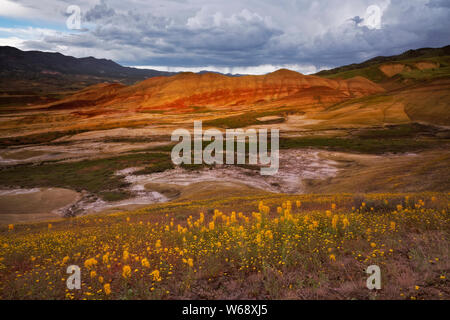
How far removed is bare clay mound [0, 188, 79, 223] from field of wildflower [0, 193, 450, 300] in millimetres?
18960

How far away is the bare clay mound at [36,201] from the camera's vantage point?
25.3m

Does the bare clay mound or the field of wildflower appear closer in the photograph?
the field of wildflower

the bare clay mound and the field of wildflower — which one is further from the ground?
the field of wildflower

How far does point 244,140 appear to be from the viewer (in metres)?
59.5

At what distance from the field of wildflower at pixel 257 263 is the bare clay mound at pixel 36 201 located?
19.0 m

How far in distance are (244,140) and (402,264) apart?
5418 centimetres

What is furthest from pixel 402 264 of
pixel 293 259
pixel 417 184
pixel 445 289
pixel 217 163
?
pixel 217 163

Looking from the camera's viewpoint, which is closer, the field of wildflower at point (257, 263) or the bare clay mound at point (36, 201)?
the field of wildflower at point (257, 263)

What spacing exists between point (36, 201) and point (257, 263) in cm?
2989

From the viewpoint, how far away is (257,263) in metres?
6.21

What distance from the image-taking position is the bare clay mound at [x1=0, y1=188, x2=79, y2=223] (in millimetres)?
25328

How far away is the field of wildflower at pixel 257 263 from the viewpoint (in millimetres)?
Result: 5098

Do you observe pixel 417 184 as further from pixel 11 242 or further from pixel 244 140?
pixel 244 140

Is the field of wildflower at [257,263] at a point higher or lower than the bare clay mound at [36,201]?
higher
